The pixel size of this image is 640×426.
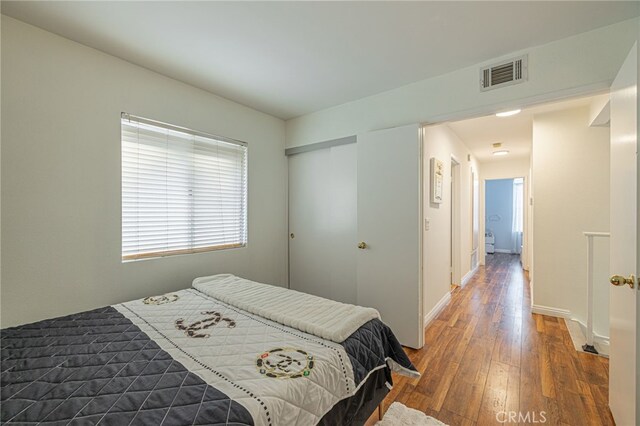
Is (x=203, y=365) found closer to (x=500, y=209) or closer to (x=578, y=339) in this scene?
(x=578, y=339)

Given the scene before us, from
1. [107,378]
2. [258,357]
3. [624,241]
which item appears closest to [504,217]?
[624,241]

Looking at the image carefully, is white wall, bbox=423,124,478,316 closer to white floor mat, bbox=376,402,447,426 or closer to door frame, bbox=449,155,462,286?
door frame, bbox=449,155,462,286

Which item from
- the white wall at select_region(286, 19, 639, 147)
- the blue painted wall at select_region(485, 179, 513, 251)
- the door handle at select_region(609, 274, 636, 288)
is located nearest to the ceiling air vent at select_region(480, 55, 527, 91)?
the white wall at select_region(286, 19, 639, 147)

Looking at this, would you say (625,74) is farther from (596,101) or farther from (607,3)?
(596,101)

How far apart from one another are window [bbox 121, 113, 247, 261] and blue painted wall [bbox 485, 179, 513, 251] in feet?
26.5

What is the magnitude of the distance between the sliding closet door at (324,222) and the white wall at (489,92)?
12.7 inches

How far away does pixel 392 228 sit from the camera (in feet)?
8.55

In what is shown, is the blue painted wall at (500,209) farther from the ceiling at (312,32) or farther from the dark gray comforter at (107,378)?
the dark gray comforter at (107,378)

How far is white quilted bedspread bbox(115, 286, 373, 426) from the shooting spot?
0.99 meters

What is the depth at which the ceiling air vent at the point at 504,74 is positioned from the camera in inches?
78.9

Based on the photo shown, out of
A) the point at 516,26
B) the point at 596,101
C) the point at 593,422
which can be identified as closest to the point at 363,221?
the point at 516,26

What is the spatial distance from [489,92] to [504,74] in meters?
0.15

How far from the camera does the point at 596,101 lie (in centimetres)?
273

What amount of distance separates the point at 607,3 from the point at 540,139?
6.85 feet
